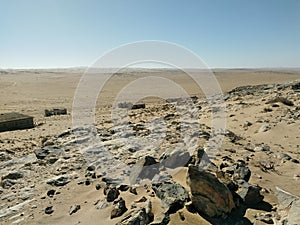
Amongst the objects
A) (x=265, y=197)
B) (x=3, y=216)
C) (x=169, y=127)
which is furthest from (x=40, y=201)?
(x=169, y=127)

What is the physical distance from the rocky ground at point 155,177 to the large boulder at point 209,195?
19 millimetres

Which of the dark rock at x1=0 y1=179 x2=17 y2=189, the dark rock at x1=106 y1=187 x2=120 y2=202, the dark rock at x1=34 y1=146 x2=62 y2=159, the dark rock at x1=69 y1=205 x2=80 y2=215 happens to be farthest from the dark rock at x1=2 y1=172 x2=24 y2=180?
the dark rock at x1=106 y1=187 x2=120 y2=202

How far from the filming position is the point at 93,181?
9.32 meters

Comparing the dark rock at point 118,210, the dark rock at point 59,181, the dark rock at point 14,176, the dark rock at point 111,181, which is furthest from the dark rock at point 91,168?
the dark rock at point 118,210

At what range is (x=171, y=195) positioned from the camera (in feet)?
22.2

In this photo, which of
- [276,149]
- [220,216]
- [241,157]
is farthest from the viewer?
[276,149]

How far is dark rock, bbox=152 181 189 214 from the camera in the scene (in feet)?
21.1

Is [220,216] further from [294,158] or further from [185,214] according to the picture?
[294,158]

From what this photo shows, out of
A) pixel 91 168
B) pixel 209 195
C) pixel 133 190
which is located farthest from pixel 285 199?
pixel 91 168

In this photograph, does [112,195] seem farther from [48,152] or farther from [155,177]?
[48,152]

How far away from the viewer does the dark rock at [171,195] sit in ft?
21.1

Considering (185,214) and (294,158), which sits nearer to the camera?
(185,214)

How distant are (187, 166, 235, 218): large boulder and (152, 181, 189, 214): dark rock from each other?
1.17 ft

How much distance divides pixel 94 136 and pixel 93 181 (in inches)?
240
